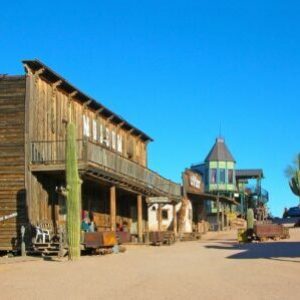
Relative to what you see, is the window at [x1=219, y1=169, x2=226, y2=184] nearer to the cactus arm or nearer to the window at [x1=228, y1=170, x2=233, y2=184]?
the window at [x1=228, y1=170, x2=233, y2=184]

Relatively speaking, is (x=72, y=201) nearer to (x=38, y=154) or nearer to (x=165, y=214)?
(x=38, y=154)

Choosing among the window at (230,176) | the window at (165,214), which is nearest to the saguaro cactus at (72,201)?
the window at (165,214)

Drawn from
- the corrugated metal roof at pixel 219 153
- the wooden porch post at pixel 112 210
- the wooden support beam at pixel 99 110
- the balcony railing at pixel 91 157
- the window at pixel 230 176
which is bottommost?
the wooden porch post at pixel 112 210

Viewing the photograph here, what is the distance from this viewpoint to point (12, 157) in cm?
2525

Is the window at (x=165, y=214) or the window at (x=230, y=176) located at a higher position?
the window at (x=230, y=176)

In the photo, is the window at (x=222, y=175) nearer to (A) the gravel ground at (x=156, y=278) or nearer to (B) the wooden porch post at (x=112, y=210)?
(B) the wooden porch post at (x=112, y=210)

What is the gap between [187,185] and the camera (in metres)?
44.0

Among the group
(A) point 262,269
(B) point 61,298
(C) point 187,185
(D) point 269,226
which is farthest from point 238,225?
(B) point 61,298

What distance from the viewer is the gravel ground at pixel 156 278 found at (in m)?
11.9

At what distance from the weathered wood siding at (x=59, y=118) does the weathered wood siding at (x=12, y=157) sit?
530mm

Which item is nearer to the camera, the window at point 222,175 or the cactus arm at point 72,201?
the cactus arm at point 72,201

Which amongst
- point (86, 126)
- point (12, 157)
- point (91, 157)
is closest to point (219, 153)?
point (86, 126)

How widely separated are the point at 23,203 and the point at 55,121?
169 inches

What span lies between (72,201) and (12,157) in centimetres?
556
